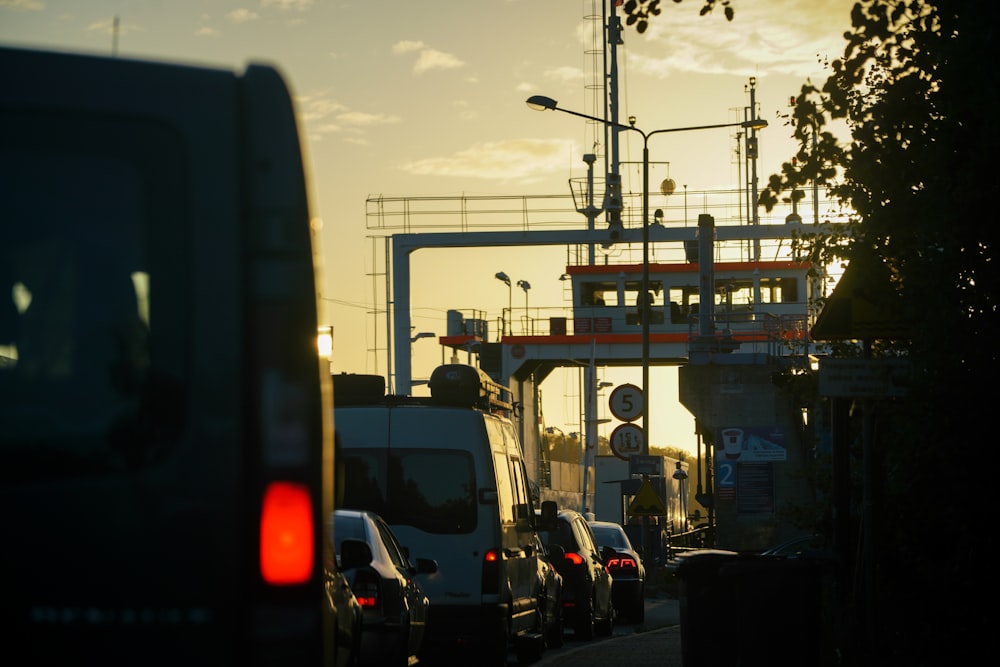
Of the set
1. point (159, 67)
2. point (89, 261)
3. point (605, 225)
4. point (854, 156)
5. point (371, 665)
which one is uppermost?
point (605, 225)

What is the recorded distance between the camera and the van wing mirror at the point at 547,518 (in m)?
17.2

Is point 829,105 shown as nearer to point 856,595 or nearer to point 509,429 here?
point 856,595

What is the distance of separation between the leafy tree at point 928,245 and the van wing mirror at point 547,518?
502 cm

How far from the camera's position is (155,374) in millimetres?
3504

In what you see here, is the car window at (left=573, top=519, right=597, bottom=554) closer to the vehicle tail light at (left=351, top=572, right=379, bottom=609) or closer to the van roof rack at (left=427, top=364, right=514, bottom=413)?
the van roof rack at (left=427, top=364, right=514, bottom=413)

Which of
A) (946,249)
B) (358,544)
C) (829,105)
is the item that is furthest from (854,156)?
(358,544)

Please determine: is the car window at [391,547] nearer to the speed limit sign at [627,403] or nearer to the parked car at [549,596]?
the parked car at [549,596]

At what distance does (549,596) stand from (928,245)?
901 centimetres

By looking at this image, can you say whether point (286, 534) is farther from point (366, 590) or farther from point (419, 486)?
point (419, 486)

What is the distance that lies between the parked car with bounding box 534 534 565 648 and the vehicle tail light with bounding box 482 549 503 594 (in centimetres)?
276

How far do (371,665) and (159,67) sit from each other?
8933 millimetres

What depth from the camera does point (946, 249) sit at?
33.3 feet

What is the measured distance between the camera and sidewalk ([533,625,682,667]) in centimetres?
1606

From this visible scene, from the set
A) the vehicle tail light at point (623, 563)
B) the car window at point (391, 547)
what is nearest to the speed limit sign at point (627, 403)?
the vehicle tail light at point (623, 563)
